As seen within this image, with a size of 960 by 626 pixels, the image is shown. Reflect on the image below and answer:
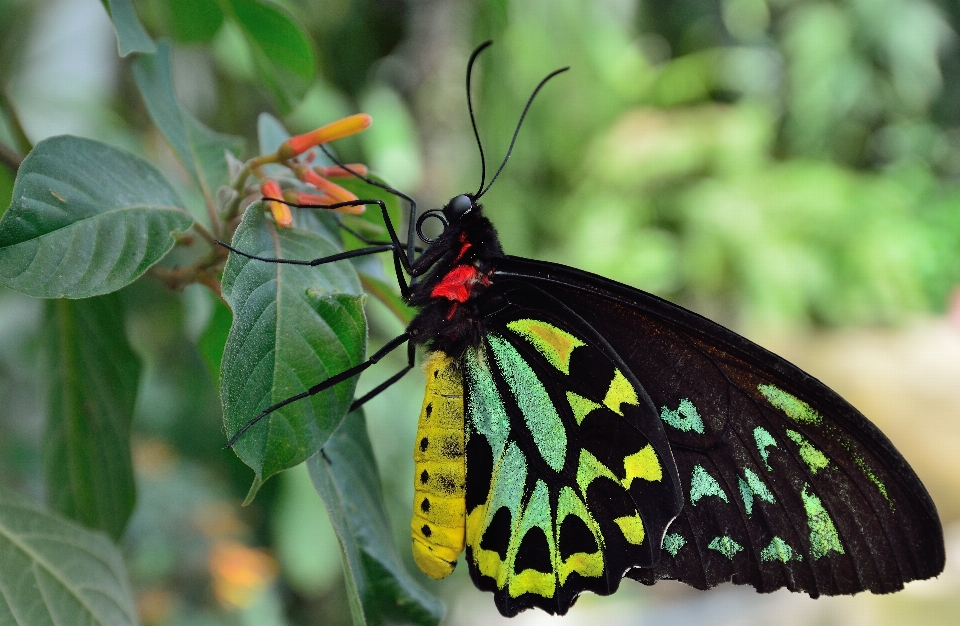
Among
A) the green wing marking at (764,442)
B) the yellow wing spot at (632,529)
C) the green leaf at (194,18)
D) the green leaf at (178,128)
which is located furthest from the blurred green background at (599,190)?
the green wing marking at (764,442)

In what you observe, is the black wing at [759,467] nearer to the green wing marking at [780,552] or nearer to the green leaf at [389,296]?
the green wing marking at [780,552]

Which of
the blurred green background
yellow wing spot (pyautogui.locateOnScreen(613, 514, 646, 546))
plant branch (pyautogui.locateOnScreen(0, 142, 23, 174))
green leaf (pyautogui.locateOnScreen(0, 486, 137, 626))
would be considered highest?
the blurred green background

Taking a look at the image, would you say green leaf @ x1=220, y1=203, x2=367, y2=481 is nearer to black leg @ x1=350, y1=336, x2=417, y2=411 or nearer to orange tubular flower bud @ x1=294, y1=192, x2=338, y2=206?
orange tubular flower bud @ x1=294, y1=192, x2=338, y2=206

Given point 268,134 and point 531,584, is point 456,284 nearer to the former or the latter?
point 268,134

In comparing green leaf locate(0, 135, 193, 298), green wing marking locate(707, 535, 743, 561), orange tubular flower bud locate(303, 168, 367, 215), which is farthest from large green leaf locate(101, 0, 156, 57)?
green wing marking locate(707, 535, 743, 561)

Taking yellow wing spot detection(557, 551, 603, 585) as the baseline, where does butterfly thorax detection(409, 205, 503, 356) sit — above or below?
above

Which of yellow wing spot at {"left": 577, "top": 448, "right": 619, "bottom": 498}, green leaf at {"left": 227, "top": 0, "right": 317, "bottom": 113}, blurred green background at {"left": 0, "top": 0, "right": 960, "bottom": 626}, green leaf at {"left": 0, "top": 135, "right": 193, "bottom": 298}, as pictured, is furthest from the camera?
blurred green background at {"left": 0, "top": 0, "right": 960, "bottom": 626}

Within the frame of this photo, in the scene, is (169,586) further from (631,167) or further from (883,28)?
(883,28)

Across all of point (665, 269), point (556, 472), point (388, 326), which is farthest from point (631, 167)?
point (556, 472)

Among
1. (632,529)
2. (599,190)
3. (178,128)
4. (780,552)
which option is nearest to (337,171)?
(178,128)
